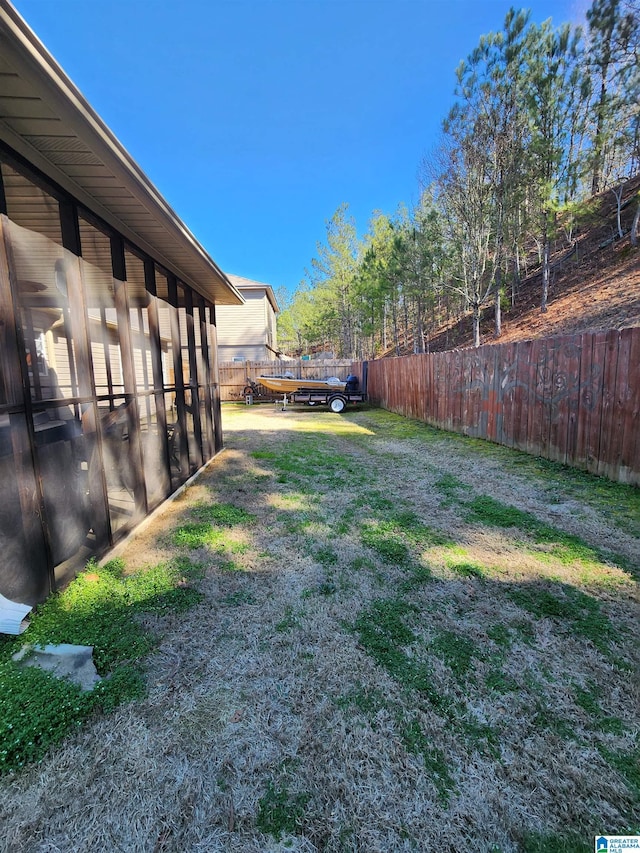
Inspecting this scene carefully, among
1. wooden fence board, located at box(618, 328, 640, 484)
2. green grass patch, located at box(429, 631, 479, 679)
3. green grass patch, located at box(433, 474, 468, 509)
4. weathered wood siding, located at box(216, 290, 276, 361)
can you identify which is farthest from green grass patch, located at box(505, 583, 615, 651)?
weathered wood siding, located at box(216, 290, 276, 361)

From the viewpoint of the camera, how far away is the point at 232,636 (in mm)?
2035

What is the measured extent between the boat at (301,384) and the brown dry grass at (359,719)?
9.82 meters

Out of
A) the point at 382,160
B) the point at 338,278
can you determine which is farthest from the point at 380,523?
the point at 338,278

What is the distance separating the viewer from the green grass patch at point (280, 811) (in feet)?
3.80

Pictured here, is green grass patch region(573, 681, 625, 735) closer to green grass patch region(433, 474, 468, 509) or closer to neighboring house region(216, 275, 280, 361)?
green grass patch region(433, 474, 468, 509)

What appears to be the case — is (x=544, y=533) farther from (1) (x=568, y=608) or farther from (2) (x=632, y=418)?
(2) (x=632, y=418)

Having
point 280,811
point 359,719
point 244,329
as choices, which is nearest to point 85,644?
point 280,811

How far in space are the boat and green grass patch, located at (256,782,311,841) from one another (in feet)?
38.2

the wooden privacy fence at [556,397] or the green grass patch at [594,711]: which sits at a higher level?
the wooden privacy fence at [556,397]

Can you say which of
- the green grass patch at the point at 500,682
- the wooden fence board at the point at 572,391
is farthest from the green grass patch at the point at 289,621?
the wooden fence board at the point at 572,391

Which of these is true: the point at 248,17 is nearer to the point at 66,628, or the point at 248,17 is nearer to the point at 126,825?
the point at 66,628

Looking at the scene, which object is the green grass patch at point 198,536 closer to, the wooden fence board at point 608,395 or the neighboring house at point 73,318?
the neighboring house at point 73,318

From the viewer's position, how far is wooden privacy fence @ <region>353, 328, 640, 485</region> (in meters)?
4.06

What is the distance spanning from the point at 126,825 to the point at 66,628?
1.18m
